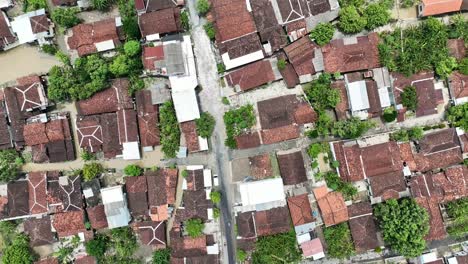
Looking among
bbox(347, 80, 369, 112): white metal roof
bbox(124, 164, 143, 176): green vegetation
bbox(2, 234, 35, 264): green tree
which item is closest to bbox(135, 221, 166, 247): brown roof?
bbox(124, 164, 143, 176): green vegetation

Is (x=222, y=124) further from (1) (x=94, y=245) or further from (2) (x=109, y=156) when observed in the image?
(1) (x=94, y=245)

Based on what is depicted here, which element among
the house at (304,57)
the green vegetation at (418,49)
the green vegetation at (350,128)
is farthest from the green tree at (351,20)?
the green vegetation at (350,128)

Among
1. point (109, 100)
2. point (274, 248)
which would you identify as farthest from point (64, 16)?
point (274, 248)

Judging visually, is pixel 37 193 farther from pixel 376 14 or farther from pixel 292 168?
pixel 376 14

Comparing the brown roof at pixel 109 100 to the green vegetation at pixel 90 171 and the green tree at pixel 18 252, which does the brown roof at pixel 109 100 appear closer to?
the green vegetation at pixel 90 171

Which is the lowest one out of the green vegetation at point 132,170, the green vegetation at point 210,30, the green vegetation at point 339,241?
the green vegetation at point 339,241
